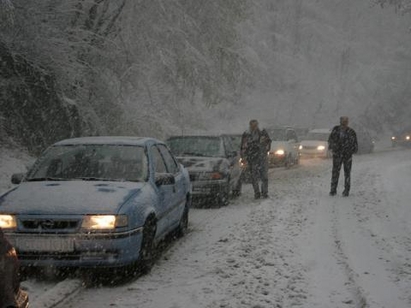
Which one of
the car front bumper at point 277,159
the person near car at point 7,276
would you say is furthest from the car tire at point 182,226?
the car front bumper at point 277,159

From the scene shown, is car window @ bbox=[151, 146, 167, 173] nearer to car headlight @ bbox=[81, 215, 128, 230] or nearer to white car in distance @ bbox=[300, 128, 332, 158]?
car headlight @ bbox=[81, 215, 128, 230]

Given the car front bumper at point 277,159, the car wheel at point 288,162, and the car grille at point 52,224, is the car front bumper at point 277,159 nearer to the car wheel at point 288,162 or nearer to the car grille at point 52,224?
the car wheel at point 288,162

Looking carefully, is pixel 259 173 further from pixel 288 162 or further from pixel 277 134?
pixel 277 134

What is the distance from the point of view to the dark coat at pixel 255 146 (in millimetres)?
12891

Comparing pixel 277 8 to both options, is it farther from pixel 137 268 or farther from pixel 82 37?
pixel 137 268

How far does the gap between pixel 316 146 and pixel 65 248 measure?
78.9 ft

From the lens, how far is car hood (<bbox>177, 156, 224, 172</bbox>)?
1190 cm

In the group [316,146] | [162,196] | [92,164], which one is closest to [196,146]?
[162,196]

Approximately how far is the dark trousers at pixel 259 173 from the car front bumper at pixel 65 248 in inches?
289

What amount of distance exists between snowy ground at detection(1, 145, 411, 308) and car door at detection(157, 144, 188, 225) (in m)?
0.48

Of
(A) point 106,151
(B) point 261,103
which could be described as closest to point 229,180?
(A) point 106,151

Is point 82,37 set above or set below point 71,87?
above

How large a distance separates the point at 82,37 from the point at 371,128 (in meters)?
43.0

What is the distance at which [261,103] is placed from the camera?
52.5m
